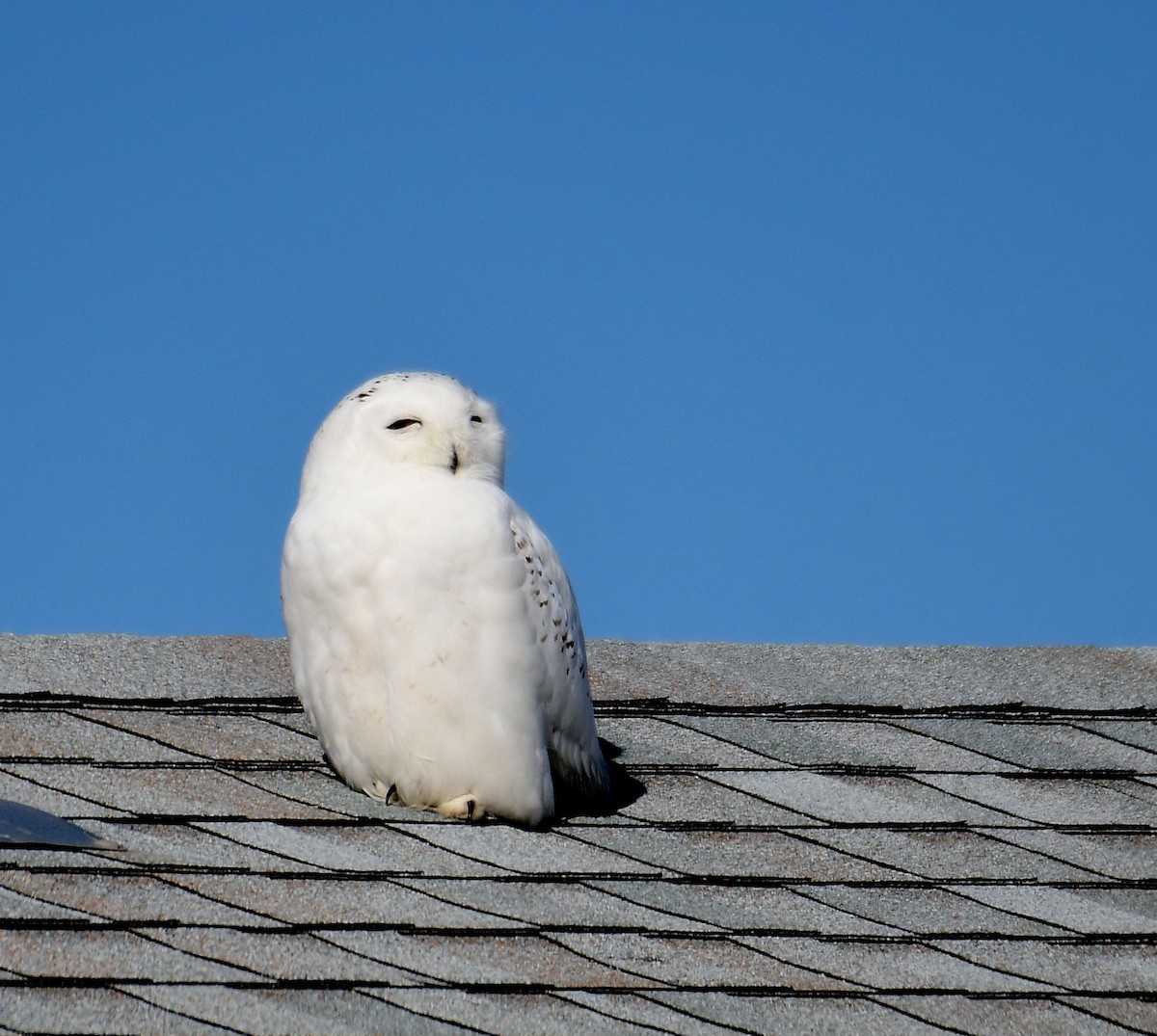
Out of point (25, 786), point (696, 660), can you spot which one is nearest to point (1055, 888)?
point (696, 660)

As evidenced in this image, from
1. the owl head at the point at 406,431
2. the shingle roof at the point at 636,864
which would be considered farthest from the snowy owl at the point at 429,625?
the shingle roof at the point at 636,864

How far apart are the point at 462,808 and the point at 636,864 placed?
0.35 meters

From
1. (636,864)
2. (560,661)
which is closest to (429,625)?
(560,661)

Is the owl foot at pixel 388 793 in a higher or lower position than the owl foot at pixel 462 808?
higher

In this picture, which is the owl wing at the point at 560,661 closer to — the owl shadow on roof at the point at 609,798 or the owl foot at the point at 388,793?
the owl shadow on roof at the point at 609,798

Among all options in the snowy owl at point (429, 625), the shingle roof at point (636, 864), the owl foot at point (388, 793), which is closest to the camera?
the shingle roof at point (636, 864)

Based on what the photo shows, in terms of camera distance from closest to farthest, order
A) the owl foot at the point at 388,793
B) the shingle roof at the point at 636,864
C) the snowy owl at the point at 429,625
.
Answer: the shingle roof at the point at 636,864 < the snowy owl at the point at 429,625 < the owl foot at the point at 388,793

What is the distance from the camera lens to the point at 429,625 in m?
3.13

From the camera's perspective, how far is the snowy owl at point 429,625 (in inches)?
124

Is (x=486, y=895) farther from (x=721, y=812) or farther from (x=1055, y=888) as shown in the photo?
(x=1055, y=888)

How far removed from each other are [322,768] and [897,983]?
1301 mm

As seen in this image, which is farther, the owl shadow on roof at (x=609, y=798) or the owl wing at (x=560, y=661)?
the owl shadow on roof at (x=609, y=798)

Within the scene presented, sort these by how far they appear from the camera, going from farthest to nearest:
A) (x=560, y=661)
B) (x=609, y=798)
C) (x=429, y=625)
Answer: (x=609, y=798), (x=560, y=661), (x=429, y=625)

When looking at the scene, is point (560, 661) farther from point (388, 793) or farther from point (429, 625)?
point (388, 793)
